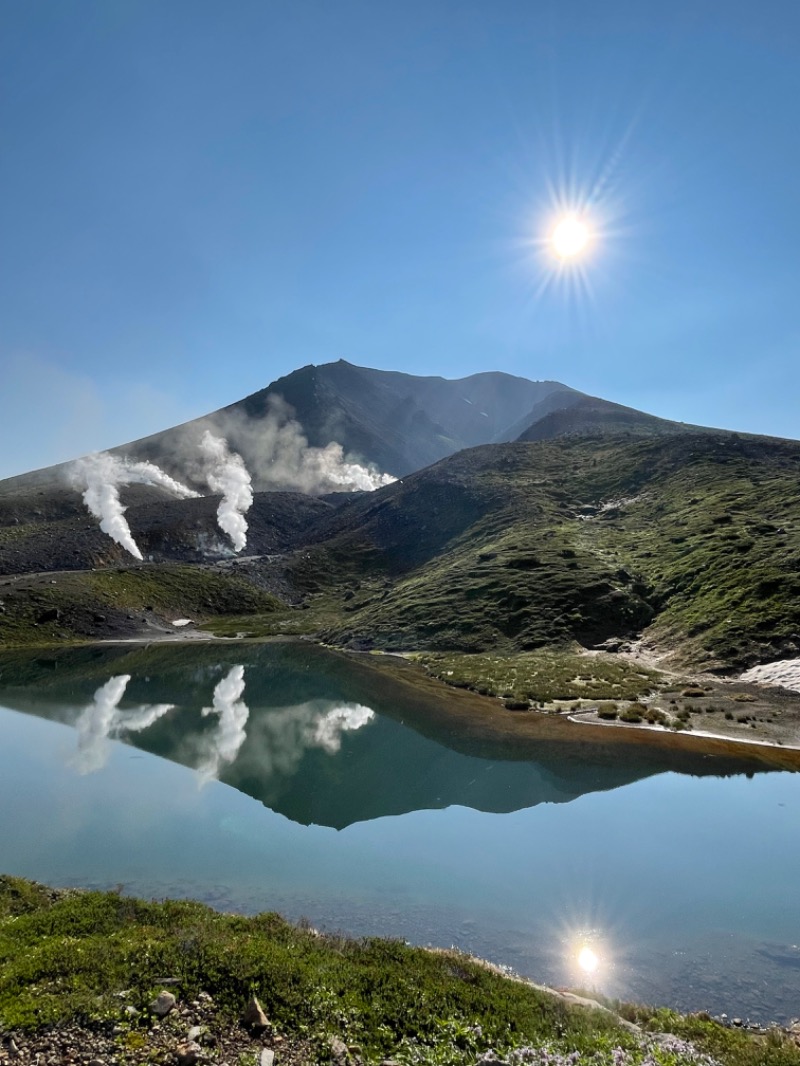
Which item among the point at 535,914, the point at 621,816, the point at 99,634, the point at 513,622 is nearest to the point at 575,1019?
the point at 535,914

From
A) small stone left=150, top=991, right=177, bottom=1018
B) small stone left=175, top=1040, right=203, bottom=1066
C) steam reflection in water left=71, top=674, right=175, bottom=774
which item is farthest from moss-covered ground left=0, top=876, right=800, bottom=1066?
steam reflection in water left=71, top=674, right=175, bottom=774

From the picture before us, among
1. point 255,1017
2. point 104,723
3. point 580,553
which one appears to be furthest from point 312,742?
point 580,553

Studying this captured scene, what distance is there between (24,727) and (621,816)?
156 feet

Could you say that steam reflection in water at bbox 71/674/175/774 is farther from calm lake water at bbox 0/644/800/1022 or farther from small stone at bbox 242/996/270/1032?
small stone at bbox 242/996/270/1032

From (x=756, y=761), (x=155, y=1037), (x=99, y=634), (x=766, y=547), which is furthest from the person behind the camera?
(x=99, y=634)

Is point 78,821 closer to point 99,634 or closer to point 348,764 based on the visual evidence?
point 348,764

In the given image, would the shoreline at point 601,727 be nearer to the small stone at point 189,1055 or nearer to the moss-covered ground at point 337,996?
the moss-covered ground at point 337,996

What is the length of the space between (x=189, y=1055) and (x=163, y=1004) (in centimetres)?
151

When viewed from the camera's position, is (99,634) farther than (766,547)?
Yes

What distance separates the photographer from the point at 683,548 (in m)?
86.9

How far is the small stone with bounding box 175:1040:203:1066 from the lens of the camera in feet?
30.6

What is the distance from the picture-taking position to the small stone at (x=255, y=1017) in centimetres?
1038

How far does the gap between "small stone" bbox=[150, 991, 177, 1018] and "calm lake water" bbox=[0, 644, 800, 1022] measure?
9.03 m

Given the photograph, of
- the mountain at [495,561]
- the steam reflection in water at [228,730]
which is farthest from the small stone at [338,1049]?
the mountain at [495,561]
